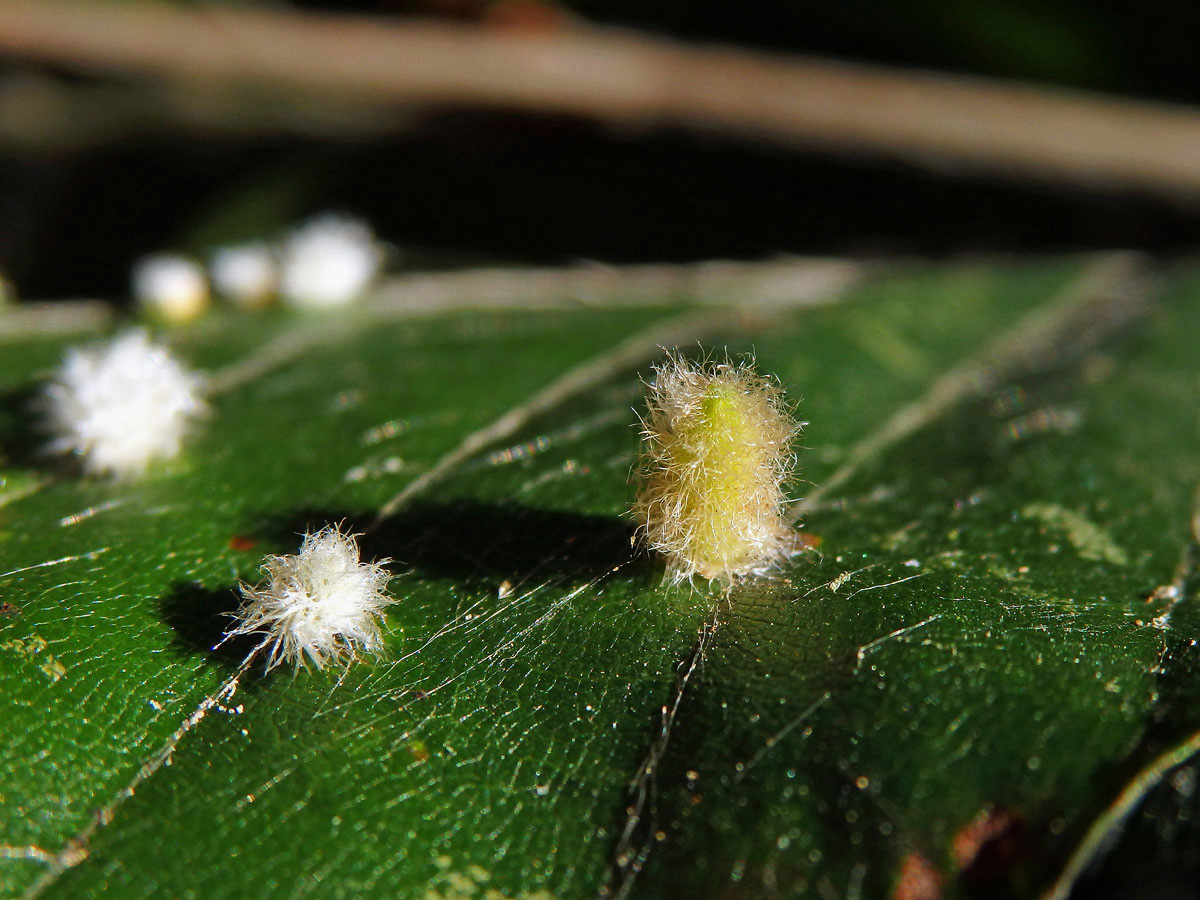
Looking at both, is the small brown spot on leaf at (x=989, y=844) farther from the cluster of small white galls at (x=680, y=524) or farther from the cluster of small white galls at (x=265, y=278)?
the cluster of small white galls at (x=265, y=278)

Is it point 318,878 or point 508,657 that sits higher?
point 508,657

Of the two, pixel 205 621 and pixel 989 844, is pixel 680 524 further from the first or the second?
pixel 205 621

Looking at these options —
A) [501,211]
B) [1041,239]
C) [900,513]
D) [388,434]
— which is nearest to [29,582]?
[388,434]

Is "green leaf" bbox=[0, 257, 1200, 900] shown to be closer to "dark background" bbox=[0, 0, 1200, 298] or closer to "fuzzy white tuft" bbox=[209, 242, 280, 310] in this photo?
"fuzzy white tuft" bbox=[209, 242, 280, 310]

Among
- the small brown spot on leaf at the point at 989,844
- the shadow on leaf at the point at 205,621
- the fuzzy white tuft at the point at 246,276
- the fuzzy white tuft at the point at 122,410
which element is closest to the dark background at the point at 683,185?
the fuzzy white tuft at the point at 246,276

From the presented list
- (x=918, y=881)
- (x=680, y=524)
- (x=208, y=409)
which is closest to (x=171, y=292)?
(x=208, y=409)

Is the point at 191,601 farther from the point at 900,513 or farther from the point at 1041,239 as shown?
the point at 1041,239
